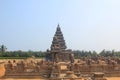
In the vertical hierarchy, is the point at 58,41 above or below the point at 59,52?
above

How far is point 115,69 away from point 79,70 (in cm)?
414

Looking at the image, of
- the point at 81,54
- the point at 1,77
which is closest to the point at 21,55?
the point at 81,54

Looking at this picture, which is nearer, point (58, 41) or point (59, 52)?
point (59, 52)

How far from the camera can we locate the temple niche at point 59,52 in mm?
49800

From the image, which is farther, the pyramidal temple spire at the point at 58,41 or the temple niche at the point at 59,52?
the pyramidal temple spire at the point at 58,41

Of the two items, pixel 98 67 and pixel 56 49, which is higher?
pixel 56 49

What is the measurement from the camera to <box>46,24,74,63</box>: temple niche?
4980cm

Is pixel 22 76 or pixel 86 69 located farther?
pixel 86 69

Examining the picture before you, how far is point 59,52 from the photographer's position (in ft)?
164

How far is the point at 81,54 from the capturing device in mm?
80500

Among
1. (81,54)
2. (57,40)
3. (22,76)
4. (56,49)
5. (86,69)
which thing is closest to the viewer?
(22,76)

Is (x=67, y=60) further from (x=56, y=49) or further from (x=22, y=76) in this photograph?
(x=22, y=76)

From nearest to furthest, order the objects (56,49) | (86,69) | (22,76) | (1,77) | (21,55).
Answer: (1,77) < (22,76) < (86,69) < (56,49) < (21,55)

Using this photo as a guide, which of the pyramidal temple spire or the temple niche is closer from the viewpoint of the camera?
the temple niche
